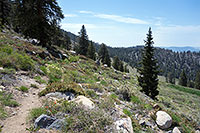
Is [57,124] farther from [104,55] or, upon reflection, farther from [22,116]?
[104,55]

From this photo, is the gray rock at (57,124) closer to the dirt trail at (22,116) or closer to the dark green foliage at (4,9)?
the dirt trail at (22,116)

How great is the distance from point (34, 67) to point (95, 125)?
25.0 ft

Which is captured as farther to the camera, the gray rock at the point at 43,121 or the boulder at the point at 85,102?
the boulder at the point at 85,102

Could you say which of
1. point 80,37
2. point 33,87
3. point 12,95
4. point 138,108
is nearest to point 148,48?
point 138,108

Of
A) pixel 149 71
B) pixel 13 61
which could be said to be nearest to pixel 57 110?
pixel 13 61

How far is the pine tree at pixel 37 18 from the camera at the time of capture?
1630 centimetres

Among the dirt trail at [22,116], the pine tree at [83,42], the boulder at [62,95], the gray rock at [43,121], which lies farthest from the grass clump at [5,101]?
the pine tree at [83,42]

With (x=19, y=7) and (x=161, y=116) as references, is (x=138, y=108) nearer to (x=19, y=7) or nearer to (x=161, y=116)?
(x=161, y=116)

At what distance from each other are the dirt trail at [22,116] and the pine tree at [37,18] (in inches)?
500

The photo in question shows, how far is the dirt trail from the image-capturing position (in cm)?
411

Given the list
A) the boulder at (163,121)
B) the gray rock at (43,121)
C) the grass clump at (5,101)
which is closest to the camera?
the gray rock at (43,121)

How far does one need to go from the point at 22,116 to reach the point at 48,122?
1224mm

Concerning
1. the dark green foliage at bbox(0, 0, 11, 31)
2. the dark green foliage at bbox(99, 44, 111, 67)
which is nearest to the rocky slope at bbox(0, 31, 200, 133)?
the dark green foliage at bbox(0, 0, 11, 31)

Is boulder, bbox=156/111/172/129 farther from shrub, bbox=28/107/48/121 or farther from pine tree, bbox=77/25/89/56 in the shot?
pine tree, bbox=77/25/89/56
